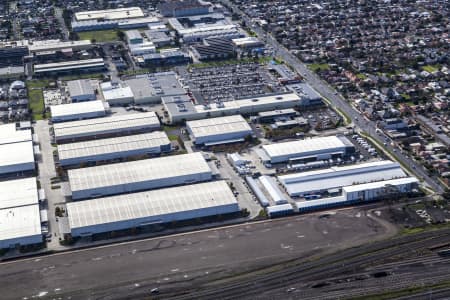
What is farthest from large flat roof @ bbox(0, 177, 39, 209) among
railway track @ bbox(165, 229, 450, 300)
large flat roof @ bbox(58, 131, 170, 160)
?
railway track @ bbox(165, 229, 450, 300)

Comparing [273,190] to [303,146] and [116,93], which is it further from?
[116,93]

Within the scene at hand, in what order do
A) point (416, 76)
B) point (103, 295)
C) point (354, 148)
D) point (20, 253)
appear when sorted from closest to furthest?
1. point (103, 295)
2. point (20, 253)
3. point (354, 148)
4. point (416, 76)

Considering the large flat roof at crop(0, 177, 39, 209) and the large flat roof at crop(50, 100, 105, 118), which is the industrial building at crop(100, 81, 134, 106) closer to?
the large flat roof at crop(50, 100, 105, 118)

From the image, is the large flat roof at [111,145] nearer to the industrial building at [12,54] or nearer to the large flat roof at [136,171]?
the large flat roof at [136,171]

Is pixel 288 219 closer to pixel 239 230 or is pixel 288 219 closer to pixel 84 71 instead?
pixel 239 230

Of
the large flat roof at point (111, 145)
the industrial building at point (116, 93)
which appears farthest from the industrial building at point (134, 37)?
the large flat roof at point (111, 145)

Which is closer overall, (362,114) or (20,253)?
(20,253)

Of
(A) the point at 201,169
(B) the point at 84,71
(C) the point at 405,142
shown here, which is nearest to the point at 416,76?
(C) the point at 405,142
